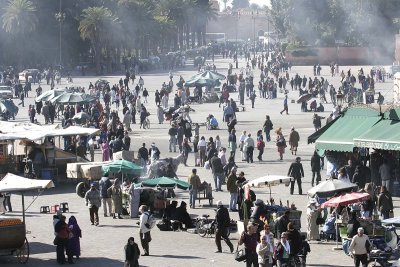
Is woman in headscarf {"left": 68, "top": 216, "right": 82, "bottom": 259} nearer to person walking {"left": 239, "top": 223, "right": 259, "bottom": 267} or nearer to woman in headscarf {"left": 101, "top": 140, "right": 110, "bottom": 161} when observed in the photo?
person walking {"left": 239, "top": 223, "right": 259, "bottom": 267}

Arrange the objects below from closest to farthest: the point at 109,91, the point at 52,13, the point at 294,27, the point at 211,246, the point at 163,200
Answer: the point at 211,246 < the point at 163,200 < the point at 109,91 < the point at 52,13 < the point at 294,27

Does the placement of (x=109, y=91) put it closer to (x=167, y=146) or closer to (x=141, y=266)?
(x=167, y=146)

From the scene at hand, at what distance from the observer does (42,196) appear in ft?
111

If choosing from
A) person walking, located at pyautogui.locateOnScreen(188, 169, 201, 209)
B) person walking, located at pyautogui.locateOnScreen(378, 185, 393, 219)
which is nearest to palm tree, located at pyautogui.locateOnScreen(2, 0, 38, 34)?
person walking, located at pyautogui.locateOnScreen(188, 169, 201, 209)

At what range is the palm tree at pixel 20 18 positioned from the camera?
106 metres

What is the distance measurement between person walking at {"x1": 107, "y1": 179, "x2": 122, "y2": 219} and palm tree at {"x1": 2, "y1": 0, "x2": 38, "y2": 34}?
7746cm

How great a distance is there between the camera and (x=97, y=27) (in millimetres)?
104062

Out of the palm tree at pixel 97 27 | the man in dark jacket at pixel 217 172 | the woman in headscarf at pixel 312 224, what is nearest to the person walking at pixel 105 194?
the man in dark jacket at pixel 217 172

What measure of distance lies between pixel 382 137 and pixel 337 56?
8005cm

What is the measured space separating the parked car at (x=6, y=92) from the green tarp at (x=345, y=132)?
3966cm

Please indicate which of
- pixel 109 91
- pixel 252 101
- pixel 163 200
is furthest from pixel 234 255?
pixel 109 91

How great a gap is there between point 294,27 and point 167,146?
73.9 metres

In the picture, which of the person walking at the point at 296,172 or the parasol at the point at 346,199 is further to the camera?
the person walking at the point at 296,172

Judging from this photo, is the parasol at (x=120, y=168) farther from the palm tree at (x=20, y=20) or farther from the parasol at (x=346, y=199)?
the palm tree at (x=20, y=20)
